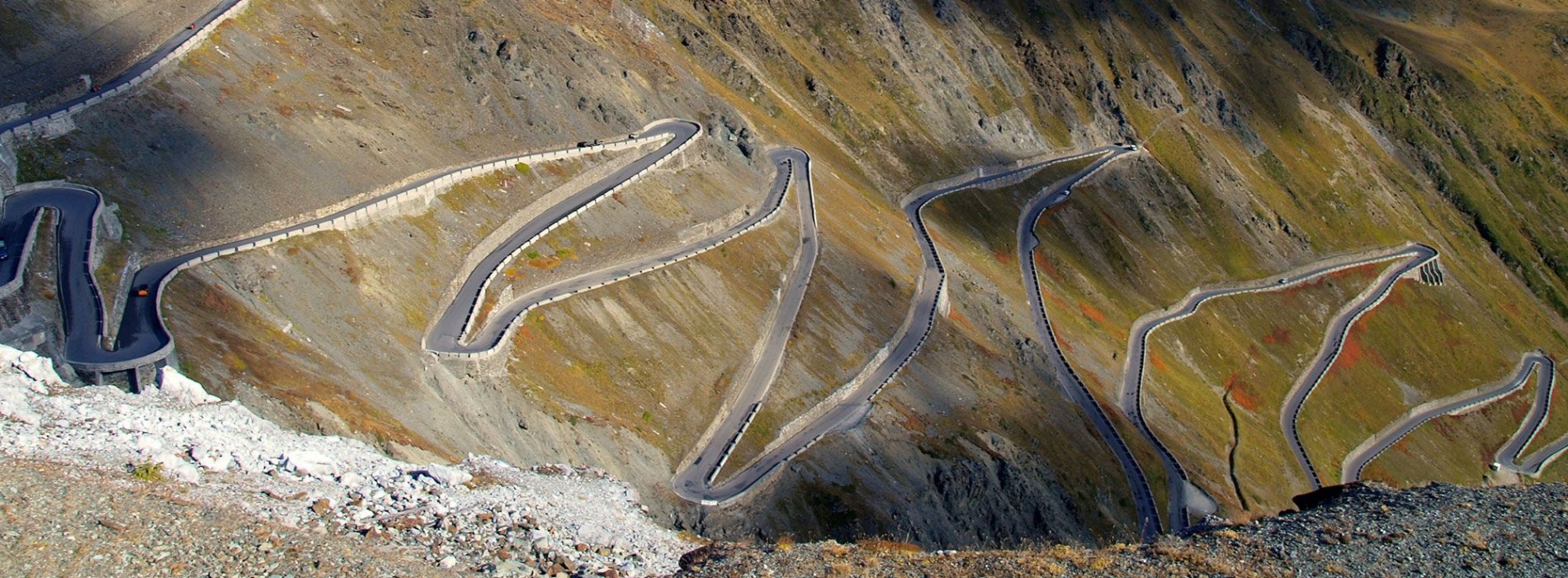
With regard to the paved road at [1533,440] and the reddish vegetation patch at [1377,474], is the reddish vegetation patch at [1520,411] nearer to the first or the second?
the paved road at [1533,440]

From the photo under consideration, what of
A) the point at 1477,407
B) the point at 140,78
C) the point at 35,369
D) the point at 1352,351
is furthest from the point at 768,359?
the point at 1477,407

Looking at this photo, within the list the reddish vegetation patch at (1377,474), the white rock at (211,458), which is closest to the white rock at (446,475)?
the white rock at (211,458)

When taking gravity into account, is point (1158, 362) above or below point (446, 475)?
below

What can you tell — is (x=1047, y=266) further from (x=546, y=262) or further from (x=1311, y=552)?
(x=1311, y=552)

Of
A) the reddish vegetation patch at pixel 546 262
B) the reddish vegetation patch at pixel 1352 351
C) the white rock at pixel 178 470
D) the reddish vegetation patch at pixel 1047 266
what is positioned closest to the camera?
the white rock at pixel 178 470

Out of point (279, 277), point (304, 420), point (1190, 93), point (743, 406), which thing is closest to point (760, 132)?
point (743, 406)

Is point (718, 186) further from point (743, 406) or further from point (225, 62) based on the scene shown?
point (225, 62)

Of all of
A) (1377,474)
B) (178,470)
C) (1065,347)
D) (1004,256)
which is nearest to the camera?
(178,470)

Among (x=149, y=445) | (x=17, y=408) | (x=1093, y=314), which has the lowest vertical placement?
(x=1093, y=314)
